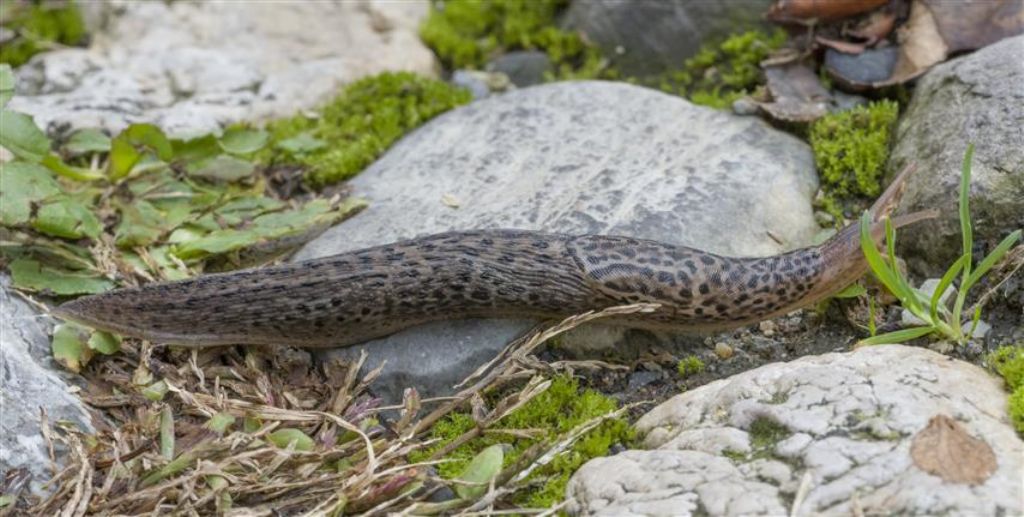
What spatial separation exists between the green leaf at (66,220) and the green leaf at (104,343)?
742 mm

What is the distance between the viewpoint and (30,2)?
8.62 meters

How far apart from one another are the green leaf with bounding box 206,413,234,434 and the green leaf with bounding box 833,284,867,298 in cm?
299

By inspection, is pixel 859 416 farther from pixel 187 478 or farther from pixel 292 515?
pixel 187 478

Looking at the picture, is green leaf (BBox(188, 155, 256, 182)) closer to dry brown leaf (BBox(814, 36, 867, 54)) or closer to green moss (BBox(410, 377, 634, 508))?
green moss (BBox(410, 377, 634, 508))

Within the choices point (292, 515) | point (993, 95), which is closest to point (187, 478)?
point (292, 515)

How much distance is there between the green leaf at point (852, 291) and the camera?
17.5 feet

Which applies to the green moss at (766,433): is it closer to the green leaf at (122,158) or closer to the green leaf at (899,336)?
the green leaf at (899,336)

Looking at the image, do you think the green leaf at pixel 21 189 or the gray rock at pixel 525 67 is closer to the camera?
the green leaf at pixel 21 189

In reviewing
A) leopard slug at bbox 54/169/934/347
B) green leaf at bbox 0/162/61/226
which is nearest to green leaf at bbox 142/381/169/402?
leopard slug at bbox 54/169/934/347

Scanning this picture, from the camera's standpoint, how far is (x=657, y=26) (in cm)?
762

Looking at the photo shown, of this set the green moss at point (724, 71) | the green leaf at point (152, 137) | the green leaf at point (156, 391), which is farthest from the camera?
the green moss at point (724, 71)

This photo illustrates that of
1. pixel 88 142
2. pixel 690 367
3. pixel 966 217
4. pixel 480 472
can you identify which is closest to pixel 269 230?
pixel 88 142

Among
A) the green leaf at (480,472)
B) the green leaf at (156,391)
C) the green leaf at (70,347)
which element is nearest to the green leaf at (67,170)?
Answer: the green leaf at (70,347)

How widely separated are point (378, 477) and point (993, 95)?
3.82 metres
